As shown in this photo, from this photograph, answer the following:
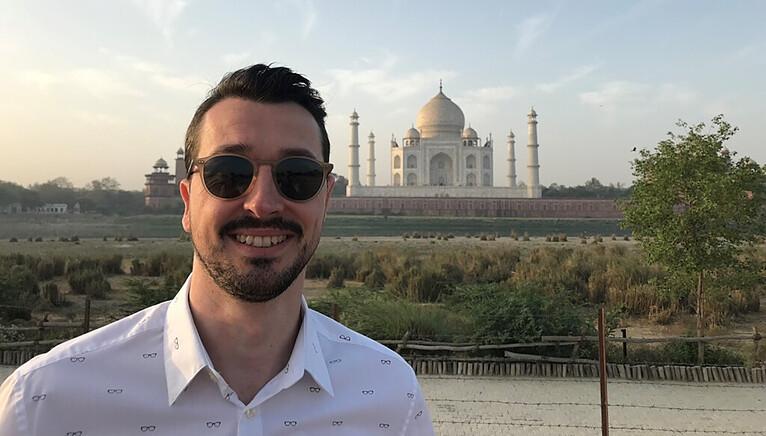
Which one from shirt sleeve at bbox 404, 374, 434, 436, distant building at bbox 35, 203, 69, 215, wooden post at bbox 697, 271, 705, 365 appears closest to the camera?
shirt sleeve at bbox 404, 374, 434, 436

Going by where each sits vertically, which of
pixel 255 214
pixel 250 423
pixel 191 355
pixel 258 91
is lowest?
pixel 250 423

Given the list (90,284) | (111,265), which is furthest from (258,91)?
(111,265)

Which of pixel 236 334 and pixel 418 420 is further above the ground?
pixel 236 334

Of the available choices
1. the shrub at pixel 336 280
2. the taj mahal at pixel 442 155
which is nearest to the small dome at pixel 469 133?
the taj mahal at pixel 442 155

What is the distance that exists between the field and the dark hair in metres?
29.0

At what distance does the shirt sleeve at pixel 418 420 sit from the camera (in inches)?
46.1

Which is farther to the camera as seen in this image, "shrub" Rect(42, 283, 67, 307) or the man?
"shrub" Rect(42, 283, 67, 307)

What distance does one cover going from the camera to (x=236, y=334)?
42.4 inches

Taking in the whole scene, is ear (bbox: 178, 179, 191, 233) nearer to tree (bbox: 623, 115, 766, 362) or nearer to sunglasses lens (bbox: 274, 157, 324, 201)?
sunglasses lens (bbox: 274, 157, 324, 201)

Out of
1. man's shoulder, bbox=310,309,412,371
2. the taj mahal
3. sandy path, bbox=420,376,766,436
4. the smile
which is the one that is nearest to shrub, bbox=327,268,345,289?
sandy path, bbox=420,376,766,436

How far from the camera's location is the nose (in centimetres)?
104

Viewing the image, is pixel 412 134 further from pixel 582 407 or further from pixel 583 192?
pixel 582 407

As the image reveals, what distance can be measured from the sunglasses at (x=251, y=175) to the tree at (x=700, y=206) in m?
7.34

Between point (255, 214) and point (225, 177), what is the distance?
85mm
